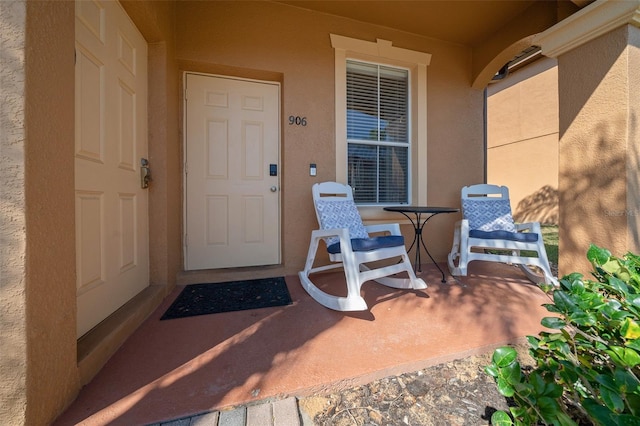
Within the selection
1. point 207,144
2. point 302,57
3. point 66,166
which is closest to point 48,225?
point 66,166

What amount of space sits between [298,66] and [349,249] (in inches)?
81.7

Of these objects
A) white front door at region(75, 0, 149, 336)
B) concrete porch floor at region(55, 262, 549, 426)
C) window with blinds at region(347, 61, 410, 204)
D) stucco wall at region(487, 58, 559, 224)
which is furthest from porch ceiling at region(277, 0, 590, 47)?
stucco wall at region(487, 58, 559, 224)

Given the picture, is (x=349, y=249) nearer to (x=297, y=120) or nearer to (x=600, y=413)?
(x=600, y=413)

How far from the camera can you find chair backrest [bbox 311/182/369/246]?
2.30m

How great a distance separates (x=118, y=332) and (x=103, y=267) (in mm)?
395

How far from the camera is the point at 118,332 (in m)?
1.38

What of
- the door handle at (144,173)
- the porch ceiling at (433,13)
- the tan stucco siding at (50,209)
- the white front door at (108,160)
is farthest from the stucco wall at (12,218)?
the porch ceiling at (433,13)

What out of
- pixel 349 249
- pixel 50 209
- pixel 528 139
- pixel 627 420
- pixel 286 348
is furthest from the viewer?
pixel 528 139

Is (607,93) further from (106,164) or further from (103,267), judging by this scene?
(103,267)

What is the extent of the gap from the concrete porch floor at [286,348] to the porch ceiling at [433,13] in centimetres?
289

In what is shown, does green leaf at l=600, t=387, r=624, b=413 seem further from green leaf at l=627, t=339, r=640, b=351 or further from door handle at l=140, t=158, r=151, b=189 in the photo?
door handle at l=140, t=158, r=151, b=189

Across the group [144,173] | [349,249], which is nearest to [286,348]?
[349,249]

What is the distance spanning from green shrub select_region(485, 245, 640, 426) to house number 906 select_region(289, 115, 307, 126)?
2385 mm

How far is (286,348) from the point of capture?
138 cm
